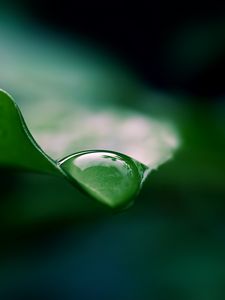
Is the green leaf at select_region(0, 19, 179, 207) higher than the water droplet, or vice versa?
the green leaf at select_region(0, 19, 179, 207)

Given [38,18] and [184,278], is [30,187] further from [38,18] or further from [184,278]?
[38,18]

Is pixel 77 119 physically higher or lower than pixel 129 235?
higher

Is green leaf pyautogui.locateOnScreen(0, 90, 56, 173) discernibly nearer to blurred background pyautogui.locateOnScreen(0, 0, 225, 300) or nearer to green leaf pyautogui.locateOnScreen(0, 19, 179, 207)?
green leaf pyautogui.locateOnScreen(0, 19, 179, 207)

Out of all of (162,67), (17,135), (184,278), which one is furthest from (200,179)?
(162,67)

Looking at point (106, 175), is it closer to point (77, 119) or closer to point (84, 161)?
point (84, 161)

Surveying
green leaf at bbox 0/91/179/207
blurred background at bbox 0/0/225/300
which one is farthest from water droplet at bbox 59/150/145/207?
blurred background at bbox 0/0/225/300

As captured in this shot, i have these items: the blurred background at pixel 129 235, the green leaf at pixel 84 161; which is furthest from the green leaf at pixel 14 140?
the blurred background at pixel 129 235

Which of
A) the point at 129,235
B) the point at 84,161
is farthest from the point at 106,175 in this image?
the point at 129,235

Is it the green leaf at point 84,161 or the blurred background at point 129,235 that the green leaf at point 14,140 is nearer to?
the green leaf at point 84,161

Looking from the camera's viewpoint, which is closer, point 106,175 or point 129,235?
point 106,175
